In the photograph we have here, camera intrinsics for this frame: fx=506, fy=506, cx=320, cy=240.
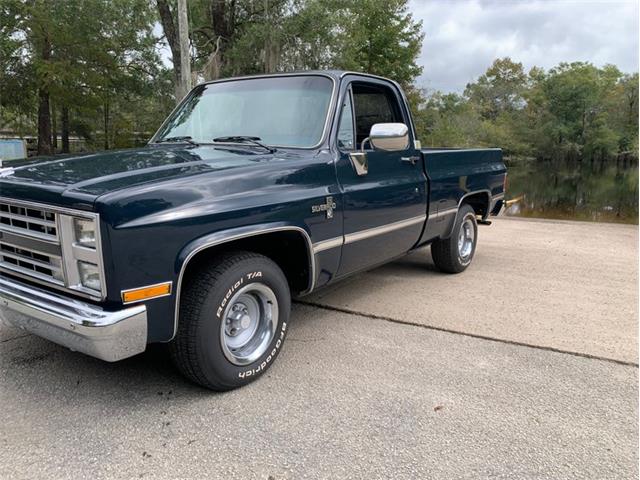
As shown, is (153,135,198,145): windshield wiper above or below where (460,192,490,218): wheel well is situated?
above

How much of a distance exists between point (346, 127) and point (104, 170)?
1.87m

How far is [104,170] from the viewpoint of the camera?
2.88 metres

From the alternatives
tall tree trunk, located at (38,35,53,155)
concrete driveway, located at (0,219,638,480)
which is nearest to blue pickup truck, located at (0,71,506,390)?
concrete driveway, located at (0,219,638,480)

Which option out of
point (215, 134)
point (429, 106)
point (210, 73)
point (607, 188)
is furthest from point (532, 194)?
point (215, 134)

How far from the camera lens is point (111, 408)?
2.90 metres

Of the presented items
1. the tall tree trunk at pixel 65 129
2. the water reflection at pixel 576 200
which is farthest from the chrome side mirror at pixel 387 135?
the tall tree trunk at pixel 65 129

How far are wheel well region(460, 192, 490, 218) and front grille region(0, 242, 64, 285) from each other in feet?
15.8

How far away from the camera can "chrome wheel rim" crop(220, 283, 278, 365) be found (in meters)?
3.13

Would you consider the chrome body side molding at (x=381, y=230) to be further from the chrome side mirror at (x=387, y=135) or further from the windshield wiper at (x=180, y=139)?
the windshield wiper at (x=180, y=139)

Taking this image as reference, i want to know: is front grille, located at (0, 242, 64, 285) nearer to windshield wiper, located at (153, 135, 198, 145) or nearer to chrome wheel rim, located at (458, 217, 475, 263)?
windshield wiper, located at (153, 135, 198, 145)

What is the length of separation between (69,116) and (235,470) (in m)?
22.1

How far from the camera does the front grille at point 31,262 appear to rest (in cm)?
269

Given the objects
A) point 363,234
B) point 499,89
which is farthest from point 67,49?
point 499,89

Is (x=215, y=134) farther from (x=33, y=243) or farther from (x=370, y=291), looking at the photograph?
(x=370, y=291)
